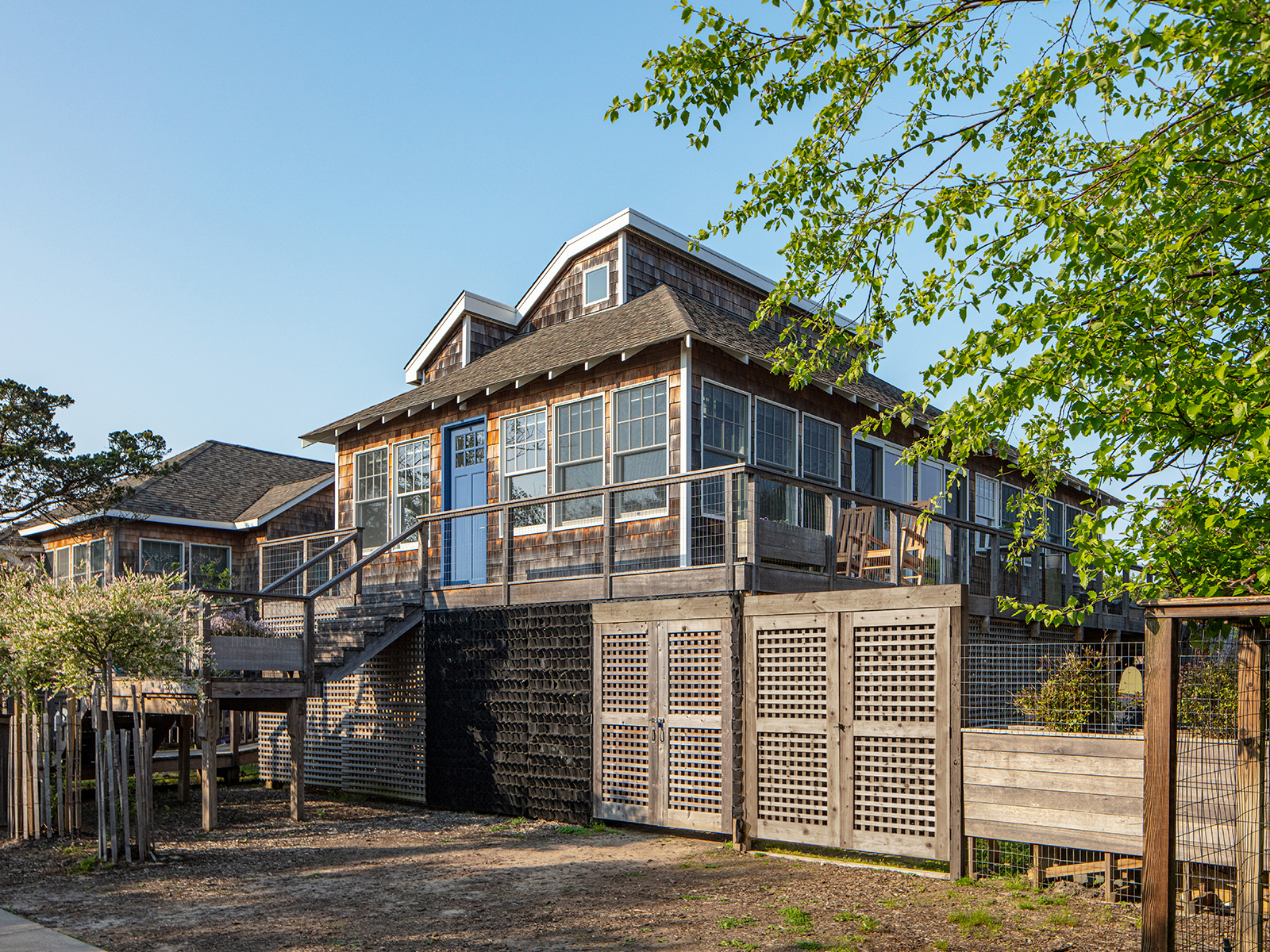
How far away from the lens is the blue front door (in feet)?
51.5

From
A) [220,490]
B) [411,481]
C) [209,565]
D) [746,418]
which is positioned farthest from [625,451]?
[220,490]

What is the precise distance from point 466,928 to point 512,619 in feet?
18.2

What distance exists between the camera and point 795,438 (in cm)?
1602

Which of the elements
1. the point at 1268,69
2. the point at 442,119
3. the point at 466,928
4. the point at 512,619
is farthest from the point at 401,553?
the point at 1268,69

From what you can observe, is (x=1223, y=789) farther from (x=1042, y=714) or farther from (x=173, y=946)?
(x=173, y=946)

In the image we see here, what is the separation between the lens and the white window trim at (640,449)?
1401 cm

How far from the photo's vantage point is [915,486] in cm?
1909

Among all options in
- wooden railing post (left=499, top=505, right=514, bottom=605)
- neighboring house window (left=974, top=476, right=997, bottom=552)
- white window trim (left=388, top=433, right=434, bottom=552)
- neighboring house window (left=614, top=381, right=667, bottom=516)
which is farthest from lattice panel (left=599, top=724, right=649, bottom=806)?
neighboring house window (left=974, top=476, right=997, bottom=552)

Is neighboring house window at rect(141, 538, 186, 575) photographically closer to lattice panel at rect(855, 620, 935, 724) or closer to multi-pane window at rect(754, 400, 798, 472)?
multi-pane window at rect(754, 400, 798, 472)

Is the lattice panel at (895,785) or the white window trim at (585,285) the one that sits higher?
the white window trim at (585,285)

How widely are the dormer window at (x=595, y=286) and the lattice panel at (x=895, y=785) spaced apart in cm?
1050

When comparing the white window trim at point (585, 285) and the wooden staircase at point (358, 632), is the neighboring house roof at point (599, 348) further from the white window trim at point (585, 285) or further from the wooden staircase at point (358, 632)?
the wooden staircase at point (358, 632)

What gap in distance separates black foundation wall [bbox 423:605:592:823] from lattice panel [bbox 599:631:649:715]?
25cm

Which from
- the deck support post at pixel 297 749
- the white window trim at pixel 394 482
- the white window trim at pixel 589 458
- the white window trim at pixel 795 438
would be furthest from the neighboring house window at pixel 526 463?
the deck support post at pixel 297 749
